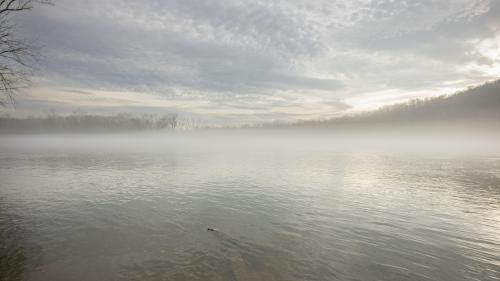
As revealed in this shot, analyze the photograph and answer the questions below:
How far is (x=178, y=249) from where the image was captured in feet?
47.4

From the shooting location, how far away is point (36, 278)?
36.8 feet

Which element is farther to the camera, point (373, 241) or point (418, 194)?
point (418, 194)

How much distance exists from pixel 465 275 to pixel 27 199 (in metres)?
29.2

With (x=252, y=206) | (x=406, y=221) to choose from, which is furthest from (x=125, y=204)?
(x=406, y=221)

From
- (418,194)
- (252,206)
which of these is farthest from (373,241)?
(418,194)

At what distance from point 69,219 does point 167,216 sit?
5.98 meters

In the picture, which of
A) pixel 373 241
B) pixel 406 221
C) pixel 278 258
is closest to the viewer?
pixel 278 258

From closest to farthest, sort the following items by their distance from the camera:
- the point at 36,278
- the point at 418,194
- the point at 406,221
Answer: the point at 36,278, the point at 406,221, the point at 418,194

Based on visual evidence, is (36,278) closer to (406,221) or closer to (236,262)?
(236,262)

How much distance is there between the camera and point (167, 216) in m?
20.5

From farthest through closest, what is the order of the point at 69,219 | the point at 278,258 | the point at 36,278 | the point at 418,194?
the point at 418,194 < the point at 69,219 < the point at 278,258 < the point at 36,278

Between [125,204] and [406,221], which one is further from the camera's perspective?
[125,204]

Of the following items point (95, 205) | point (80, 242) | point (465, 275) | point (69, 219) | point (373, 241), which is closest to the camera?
point (465, 275)

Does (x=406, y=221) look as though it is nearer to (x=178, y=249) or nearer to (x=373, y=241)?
(x=373, y=241)
